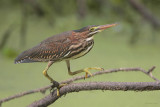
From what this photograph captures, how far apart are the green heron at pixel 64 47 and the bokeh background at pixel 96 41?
90 cm

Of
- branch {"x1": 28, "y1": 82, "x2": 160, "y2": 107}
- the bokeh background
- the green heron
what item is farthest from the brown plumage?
the bokeh background

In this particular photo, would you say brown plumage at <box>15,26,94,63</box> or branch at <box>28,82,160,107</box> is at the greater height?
brown plumage at <box>15,26,94,63</box>

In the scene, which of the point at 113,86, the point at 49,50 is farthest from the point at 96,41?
the point at 113,86

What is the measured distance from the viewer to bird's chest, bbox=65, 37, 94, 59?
1.82 meters

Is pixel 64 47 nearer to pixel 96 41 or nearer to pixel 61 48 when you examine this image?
pixel 61 48

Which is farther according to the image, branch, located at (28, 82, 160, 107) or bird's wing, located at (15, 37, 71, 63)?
bird's wing, located at (15, 37, 71, 63)

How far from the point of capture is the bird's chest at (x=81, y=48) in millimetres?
1815

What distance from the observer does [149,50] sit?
383 cm

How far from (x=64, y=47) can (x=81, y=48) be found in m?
0.10

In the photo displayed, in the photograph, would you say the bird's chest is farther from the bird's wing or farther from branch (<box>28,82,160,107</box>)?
branch (<box>28,82,160,107</box>)

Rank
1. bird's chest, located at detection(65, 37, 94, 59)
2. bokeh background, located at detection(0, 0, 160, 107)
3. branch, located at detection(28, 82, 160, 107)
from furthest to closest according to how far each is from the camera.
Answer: bokeh background, located at detection(0, 0, 160, 107), bird's chest, located at detection(65, 37, 94, 59), branch, located at detection(28, 82, 160, 107)

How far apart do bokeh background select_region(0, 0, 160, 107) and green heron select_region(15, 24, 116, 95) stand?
2.97ft

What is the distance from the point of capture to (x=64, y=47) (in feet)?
6.14

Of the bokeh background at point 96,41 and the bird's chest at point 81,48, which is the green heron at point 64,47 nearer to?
the bird's chest at point 81,48
